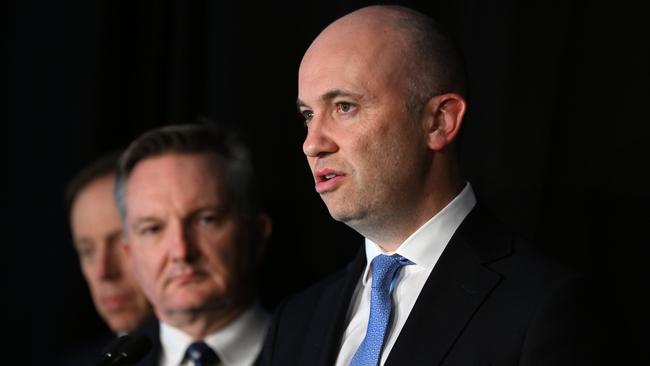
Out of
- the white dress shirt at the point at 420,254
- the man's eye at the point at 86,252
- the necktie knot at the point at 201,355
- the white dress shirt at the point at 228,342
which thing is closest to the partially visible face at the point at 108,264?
the man's eye at the point at 86,252

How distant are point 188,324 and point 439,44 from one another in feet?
3.87

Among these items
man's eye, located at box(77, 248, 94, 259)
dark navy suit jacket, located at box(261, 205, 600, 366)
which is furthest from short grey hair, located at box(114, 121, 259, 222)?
dark navy suit jacket, located at box(261, 205, 600, 366)

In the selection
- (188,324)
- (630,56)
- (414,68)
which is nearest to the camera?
(414,68)

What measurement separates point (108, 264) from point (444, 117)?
5.29 ft

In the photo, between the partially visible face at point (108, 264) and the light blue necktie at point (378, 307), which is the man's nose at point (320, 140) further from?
the partially visible face at point (108, 264)

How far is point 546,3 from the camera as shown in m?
2.59

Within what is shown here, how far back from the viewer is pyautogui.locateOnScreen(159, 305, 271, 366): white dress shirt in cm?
281

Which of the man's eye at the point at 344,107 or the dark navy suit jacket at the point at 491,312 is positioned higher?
the man's eye at the point at 344,107

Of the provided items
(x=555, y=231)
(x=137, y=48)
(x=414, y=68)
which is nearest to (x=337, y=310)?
(x=414, y=68)

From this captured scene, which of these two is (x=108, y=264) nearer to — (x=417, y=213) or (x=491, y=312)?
(x=417, y=213)

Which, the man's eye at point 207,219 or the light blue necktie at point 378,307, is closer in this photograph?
the light blue necktie at point 378,307

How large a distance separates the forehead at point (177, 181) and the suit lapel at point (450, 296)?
1.05 metres

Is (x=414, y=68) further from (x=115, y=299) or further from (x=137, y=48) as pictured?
(x=137, y=48)

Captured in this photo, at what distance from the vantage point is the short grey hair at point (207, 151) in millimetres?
2938
